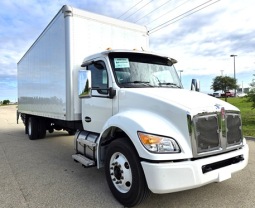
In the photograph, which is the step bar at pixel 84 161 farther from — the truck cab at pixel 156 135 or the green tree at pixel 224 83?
the green tree at pixel 224 83

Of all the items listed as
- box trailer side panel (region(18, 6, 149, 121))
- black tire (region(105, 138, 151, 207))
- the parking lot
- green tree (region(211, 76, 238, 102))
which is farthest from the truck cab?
green tree (region(211, 76, 238, 102))

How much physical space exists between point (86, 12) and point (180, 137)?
3967mm

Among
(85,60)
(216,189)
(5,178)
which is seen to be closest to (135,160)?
(216,189)

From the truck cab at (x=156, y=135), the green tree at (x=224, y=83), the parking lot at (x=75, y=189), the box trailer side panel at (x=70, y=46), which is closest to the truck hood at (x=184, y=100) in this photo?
the truck cab at (x=156, y=135)

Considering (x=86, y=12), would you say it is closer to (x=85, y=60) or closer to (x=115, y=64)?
(x=85, y=60)

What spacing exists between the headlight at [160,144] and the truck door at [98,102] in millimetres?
1443

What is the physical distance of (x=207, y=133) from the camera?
3049 mm

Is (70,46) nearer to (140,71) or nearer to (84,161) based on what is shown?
(140,71)

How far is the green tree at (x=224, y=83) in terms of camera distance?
172 ft

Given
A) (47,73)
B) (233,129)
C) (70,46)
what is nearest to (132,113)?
(233,129)

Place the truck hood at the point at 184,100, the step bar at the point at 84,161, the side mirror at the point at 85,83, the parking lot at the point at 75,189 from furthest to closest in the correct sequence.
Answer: the step bar at the point at 84,161, the side mirror at the point at 85,83, the parking lot at the point at 75,189, the truck hood at the point at 184,100

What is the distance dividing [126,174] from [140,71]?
1927 mm

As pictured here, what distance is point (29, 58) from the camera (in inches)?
353

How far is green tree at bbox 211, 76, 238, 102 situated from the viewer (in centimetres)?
5250
